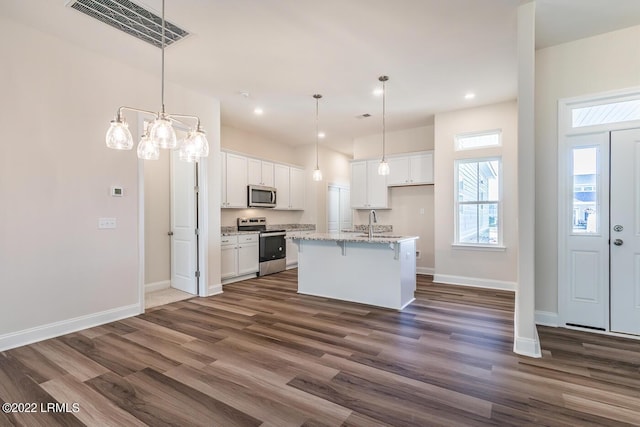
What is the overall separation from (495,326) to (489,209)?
7.96 ft

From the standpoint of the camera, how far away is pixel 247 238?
5816mm

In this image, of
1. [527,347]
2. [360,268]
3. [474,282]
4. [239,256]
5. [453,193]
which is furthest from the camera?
[239,256]

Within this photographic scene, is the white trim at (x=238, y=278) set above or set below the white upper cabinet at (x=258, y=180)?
below

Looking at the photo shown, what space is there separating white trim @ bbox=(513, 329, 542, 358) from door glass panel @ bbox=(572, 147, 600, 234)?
1.47 meters

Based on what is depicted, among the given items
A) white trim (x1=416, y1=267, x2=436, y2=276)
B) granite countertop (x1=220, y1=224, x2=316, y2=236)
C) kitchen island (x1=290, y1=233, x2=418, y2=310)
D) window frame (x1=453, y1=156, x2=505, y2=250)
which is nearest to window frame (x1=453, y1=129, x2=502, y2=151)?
window frame (x1=453, y1=156, x2=505, y2=250)

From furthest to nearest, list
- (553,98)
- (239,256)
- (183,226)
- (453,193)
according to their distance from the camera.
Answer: (239,256) → (453,193) → (183,226) → (553,98)

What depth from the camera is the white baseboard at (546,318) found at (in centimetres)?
340

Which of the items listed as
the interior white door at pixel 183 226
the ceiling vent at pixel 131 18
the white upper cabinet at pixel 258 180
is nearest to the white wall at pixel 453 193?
the white upper cabinet at pixel 258 180

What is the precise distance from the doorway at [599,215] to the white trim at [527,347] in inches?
40.8

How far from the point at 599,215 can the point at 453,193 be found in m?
2.25

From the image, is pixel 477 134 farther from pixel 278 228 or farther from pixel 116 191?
pixel 116 191

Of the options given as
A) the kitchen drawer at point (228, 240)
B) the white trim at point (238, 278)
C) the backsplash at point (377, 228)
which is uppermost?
the backsplash at point (377, 228)

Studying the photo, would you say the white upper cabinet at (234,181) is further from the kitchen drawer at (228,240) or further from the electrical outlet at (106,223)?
the electrical outlet at (106,223)

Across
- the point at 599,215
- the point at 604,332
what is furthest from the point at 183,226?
the point at 604,332
